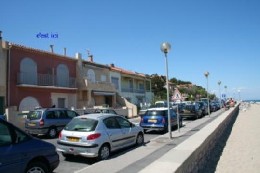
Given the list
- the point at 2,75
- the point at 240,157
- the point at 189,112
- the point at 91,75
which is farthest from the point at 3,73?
the point at 240,157

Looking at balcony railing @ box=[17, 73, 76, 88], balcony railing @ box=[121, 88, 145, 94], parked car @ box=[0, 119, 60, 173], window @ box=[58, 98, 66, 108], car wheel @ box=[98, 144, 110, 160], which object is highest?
balcony railing @ box=[17, 73, 76, 88]

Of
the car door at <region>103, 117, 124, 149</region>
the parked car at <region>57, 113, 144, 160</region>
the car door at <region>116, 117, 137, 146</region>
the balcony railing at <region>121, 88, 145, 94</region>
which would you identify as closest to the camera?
the parked car at <region>57, 113, 144, 160</region>

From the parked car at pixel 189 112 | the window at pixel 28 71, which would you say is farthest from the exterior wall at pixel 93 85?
the parked car at pixel 189 112

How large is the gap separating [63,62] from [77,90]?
3.54 m

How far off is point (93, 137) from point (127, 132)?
7.43 feet

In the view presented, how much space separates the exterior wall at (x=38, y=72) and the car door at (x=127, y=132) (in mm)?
15918

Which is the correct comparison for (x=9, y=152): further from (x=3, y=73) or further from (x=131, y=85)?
(x=131, y=85)

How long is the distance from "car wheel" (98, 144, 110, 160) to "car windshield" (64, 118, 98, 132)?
2.44 ft

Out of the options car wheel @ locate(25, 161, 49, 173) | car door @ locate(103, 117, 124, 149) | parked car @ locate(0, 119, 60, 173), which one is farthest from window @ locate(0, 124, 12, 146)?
car door @ locate(103, 117, 124, 149)

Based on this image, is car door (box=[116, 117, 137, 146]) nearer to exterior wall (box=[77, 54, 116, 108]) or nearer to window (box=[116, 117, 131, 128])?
window (box=[116, 117, 131, 128])

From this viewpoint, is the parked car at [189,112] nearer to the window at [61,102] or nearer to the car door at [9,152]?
the window at [61,102]

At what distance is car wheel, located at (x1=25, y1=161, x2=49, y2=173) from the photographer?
6422 millimetres

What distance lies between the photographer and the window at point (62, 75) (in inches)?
1220

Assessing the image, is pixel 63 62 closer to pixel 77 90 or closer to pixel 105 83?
pixel 77 90
